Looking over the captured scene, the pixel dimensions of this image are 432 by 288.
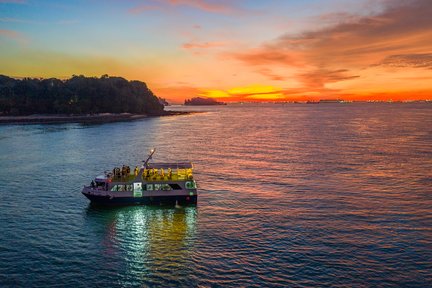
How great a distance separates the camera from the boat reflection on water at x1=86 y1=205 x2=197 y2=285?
116ft

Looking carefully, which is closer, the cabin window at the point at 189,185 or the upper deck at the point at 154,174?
the cabin window at the point at 189,185

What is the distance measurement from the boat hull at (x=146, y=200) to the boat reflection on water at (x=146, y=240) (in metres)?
0.91

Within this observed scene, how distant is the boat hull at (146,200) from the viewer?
182 feet

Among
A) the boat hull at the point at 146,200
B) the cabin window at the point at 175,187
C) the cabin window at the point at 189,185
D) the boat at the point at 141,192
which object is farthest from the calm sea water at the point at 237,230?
the cabin window at the point at 175,187

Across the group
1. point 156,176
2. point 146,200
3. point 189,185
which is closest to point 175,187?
point 189,185

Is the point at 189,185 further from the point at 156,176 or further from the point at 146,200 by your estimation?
the point at 146,200

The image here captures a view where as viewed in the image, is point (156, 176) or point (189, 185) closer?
point (189, 185)

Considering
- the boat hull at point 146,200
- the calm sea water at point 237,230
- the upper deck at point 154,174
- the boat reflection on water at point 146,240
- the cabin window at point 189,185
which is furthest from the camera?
the upper deck at point 154,174

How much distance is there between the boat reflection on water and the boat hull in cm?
91

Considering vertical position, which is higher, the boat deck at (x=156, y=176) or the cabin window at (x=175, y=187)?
the boat deck at (x=156, y=176)

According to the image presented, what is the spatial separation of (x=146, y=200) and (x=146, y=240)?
13.2 meters

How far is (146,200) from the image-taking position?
5591 centimetres

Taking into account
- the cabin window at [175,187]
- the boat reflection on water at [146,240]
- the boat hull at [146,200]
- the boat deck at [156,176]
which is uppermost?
the boat deck at [156,176]

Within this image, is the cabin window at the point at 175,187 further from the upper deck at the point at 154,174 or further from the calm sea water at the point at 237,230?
the calm sea water at the point at 237,230
